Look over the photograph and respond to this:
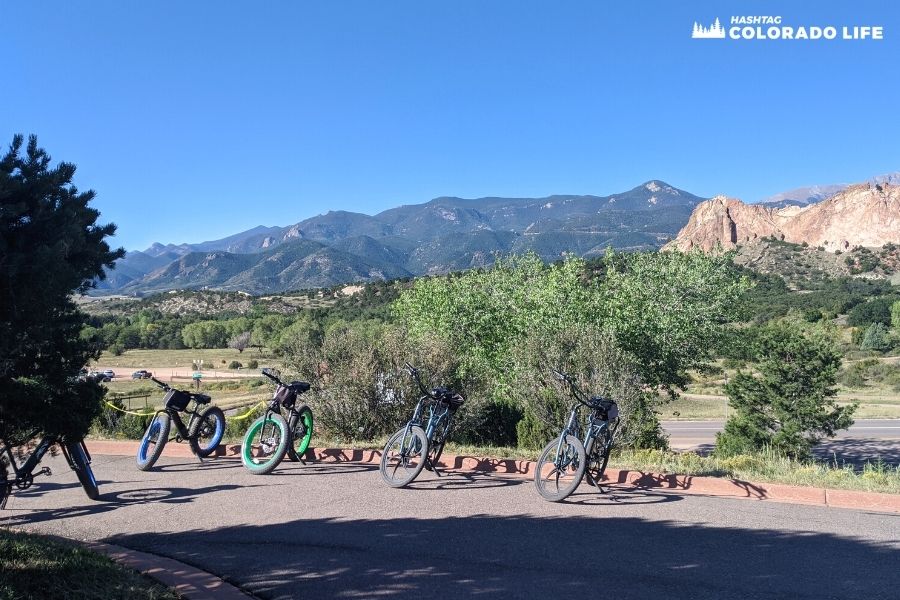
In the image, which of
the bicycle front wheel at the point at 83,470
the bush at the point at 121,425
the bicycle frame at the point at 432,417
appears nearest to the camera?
the bicycle front wheel at the point at 83,470

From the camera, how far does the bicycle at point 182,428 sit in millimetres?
8188

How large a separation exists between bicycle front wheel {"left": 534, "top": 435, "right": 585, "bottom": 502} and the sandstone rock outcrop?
129m

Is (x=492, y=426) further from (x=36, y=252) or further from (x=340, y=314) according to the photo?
(x=340, y=314)

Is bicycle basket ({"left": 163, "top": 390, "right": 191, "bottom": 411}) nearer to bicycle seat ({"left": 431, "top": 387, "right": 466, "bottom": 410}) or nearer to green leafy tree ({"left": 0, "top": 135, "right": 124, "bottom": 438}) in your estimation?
green leafy tree ({"left": 0, "top": 135, "right": 124, "bottom": 438})

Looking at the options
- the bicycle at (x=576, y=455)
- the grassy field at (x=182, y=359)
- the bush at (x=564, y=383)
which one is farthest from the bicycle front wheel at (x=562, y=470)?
the grassy field at (x=182, y=359)

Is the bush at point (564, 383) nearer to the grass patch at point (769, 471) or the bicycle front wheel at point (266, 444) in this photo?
the grass patch at point (769, 471)

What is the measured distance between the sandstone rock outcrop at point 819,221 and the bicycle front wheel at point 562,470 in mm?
129200

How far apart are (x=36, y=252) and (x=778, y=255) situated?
4978 inches

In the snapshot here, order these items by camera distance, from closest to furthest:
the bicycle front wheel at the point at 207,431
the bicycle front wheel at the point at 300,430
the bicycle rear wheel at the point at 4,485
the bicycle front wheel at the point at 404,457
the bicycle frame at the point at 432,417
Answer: the bicycle rear wheel at the point at 4,485 < the bicycle front wheel at the point at 404,457 < the bicycle frame at the point at 432,417 < the bicycle front wheel at the point at 300,430 < the bicycle front wheel at the point at 207,431

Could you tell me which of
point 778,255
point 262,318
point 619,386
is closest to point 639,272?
point 619,386

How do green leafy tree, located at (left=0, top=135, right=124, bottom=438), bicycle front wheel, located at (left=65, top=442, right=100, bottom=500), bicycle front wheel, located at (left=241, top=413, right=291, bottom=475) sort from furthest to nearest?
bicycle front wheel, located at (left=241, top=413, right=291, bottom=475) → bicycle front wheel, located at (left=65, top=442, right=100, bottom=500) → green leafy tree, located at (left=0, top=135, right=124, bottom=438)

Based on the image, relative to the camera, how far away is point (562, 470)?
6438mm

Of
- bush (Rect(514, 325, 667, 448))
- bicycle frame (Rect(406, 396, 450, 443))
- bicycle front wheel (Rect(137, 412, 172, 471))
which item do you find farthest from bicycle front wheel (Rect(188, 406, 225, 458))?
bush (Rect(514, 325, 667, 448))

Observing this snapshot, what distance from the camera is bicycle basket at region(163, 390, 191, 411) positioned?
322 inches
